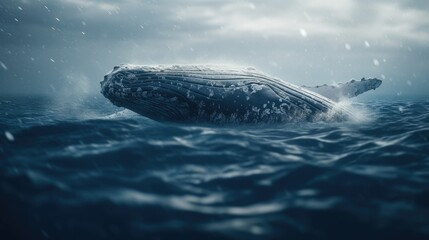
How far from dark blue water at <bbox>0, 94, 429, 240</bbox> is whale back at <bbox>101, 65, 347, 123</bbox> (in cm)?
110

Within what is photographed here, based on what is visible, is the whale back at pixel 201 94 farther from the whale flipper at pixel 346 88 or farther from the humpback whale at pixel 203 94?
the whale flipper at pixel 346 88

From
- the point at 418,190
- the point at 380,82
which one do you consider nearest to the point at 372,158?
the point at 418,190

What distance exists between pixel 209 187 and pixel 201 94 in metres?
3.60

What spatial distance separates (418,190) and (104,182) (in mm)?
3705

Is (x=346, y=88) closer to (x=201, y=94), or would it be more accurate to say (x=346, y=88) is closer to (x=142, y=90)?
(x=201, y=94)

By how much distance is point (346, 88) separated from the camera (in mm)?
10156

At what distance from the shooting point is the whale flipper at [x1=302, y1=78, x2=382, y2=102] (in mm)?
10031

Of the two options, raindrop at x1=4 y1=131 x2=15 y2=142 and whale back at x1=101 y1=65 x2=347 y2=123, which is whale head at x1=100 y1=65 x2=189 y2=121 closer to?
whale back at x1=101 y1=65 x2=347 y2=123

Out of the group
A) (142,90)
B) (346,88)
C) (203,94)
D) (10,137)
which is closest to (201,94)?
(203,94)

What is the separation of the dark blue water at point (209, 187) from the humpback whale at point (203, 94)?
110 centimetres

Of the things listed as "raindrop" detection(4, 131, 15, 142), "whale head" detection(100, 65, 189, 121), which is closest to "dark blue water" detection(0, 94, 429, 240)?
"raindrop" detection(4, 131, 15, 142)

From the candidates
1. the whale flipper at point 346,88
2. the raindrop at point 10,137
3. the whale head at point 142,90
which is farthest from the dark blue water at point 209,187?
the whale flipper at point 346,88

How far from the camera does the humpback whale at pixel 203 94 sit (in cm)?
670

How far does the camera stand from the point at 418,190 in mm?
3477
